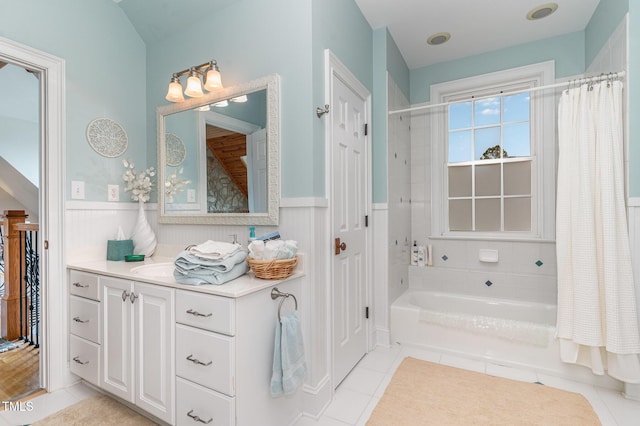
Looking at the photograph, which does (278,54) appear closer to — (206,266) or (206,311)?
(206,266)

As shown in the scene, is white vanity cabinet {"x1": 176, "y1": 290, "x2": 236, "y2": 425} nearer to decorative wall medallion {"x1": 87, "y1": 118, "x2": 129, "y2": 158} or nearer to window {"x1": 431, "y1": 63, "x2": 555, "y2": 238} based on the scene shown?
decorative wall medallion {"x1": 87, "y1": 118, "x2": 129, "y2": 158}

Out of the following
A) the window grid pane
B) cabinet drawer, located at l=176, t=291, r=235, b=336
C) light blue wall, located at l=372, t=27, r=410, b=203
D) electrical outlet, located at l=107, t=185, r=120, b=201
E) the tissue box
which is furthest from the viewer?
the window grid pane

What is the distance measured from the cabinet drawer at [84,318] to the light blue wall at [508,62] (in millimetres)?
3320

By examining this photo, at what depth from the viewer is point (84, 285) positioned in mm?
1884

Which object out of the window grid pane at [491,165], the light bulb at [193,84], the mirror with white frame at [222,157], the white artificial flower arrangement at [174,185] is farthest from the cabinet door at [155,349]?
the window grid pane at [491,165]

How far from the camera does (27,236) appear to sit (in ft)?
9.20

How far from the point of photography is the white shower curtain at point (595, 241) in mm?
1839

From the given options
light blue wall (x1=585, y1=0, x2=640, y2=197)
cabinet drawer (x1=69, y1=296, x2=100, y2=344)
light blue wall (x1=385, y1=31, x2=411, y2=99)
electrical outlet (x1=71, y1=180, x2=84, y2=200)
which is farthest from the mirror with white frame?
light blue wall (x1=585, y1=0, x2=640, y2=197)

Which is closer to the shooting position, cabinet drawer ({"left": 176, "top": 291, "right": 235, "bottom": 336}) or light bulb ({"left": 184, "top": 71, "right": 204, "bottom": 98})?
cabinet drawer ({"left": 176, "top": 291, "right": 235, "bottom": 336})

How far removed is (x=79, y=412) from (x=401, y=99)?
3354mm

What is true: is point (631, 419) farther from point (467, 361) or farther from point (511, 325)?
point (467, 361)

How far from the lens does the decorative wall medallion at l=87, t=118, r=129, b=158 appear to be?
2.12 meters

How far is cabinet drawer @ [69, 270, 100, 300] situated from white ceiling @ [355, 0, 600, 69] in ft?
8.49

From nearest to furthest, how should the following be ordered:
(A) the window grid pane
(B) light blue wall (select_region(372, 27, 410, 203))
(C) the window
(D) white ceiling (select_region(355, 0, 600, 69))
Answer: (D) white ceiling (select_region(355, 0, 600, 69)), (B) light blue wall (select_region(372, 27, 410, 203)), (C) the window, (A) the window grid pane
